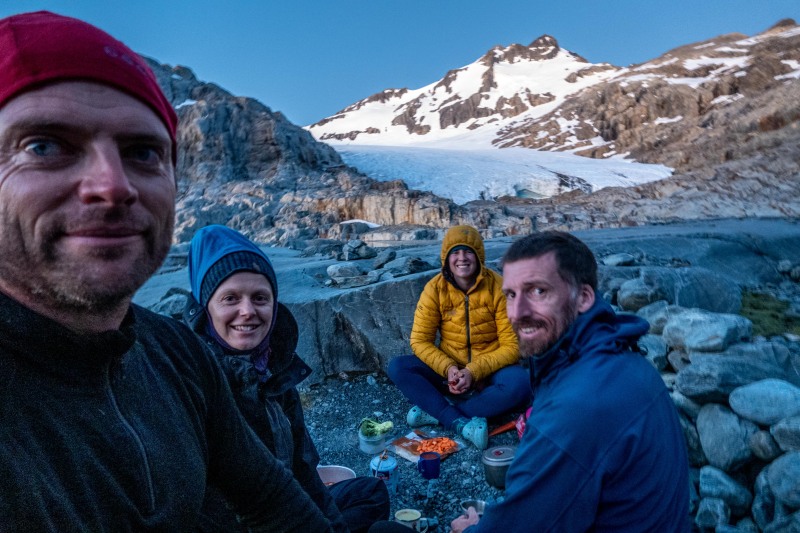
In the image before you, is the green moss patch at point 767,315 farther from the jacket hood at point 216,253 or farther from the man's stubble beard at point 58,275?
the man's stubble beard at point 58,275

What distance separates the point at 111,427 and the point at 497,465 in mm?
2706

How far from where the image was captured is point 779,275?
812 centimetres

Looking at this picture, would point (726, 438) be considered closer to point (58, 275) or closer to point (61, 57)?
point (58, 275)

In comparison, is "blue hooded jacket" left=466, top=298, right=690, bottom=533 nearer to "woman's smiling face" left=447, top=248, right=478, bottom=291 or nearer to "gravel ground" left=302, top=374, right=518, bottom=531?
"gravel ground" left=302, top=374, right=518, bottom=531

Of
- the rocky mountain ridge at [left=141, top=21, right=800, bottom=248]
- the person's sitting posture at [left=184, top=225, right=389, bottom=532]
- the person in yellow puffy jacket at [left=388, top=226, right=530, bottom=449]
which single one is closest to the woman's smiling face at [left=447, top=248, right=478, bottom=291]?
the person in yellow puffy jacket at [left=388, top=226, right=530, bottom=449]

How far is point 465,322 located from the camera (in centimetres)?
450

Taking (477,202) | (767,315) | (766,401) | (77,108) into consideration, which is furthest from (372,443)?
(477,202)

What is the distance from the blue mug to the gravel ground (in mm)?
65

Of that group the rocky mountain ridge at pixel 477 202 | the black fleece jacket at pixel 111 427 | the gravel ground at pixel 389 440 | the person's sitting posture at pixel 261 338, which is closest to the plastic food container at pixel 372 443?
the gravel ground at pixel 389 440

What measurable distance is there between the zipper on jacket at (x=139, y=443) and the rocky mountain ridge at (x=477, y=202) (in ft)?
38.6

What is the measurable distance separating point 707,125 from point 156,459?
1590 inches

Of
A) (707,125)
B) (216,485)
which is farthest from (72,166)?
(707,125)

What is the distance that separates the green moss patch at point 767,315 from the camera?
5.45 meters

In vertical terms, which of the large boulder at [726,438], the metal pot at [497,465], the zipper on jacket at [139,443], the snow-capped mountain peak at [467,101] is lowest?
the metal pot at [497,465]
